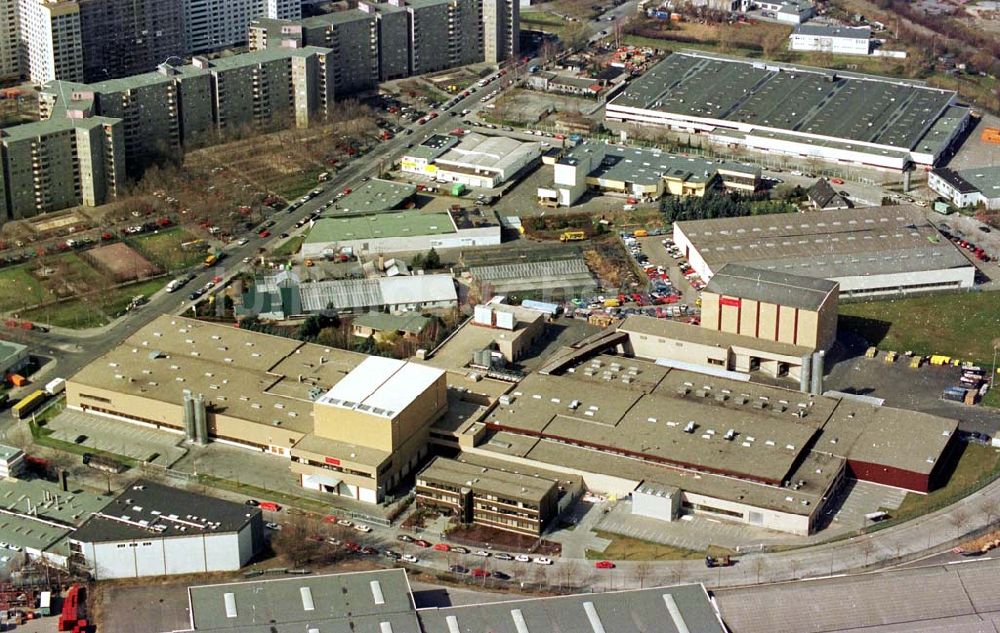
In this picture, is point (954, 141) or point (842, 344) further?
point (954, 141)

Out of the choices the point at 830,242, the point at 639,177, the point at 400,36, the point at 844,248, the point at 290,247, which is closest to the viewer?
the point at 844,248

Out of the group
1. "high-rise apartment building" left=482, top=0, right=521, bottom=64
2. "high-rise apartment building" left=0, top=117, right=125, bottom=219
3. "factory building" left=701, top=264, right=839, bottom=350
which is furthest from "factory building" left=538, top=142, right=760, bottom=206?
"high-rise apartment building" left=0, top=117, right=125, bottom=219

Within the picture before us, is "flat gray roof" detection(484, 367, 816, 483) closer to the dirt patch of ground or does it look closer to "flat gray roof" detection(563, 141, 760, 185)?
the dirt patch of ground

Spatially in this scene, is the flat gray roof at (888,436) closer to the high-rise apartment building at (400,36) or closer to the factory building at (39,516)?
the factory building at (39,516)

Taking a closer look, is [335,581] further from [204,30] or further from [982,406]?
[204,30]

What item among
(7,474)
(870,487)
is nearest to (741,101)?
(870,487)

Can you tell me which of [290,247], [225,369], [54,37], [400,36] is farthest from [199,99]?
[225,369]

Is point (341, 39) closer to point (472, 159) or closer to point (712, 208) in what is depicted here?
point (472, 159)
